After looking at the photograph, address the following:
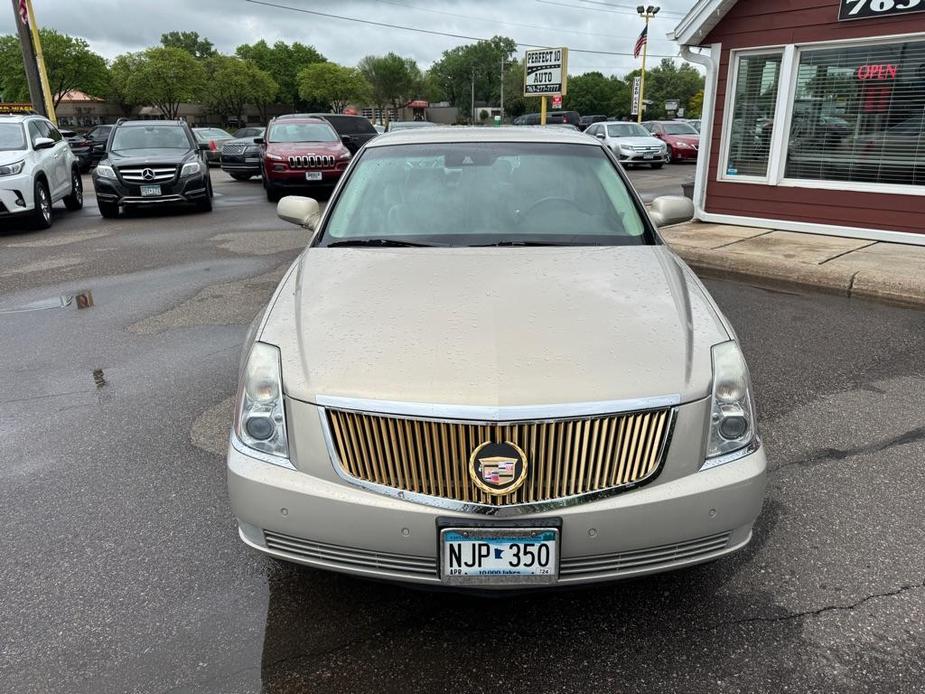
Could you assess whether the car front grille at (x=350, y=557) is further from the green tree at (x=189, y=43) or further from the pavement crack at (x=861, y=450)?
the green tree at (x=189, y=43)

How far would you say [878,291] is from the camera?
7121mm

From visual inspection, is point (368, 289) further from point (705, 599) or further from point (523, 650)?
point (705, 599)

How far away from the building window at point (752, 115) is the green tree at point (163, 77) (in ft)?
197

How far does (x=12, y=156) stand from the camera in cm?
1081

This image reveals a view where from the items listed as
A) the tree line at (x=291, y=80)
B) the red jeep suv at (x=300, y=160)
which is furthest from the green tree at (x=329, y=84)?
the red jeep suv at (x=300, y=160)

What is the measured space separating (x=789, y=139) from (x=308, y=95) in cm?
8099

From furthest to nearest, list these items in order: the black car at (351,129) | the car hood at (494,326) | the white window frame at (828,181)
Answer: the black car at (351,129), the white window frame at (828,181), the car hood at (494,326)

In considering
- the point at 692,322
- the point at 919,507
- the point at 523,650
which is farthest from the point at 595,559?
the point at 919,507

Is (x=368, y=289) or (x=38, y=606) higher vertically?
(x=368, y=289)

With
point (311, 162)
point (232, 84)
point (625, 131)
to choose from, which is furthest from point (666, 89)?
point (311, 162)

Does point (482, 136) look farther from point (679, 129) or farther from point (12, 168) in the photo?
point (679, 129)

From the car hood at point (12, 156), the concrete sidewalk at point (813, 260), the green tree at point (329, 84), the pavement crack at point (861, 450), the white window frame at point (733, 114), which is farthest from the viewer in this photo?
the green tree at point (329, 84)

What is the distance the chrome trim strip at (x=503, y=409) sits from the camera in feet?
6.95

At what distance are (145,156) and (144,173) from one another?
409 mm
